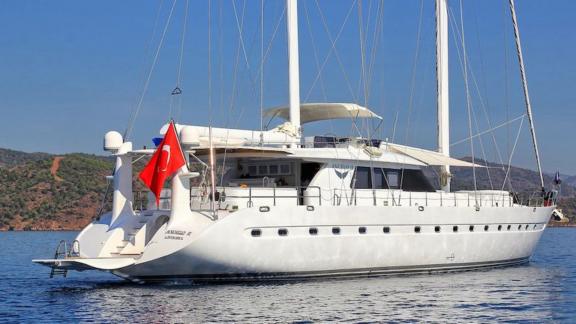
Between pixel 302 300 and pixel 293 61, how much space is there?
8985 millimetres

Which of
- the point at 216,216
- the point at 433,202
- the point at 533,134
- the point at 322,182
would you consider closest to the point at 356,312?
the point at 216,216

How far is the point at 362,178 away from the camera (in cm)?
2542

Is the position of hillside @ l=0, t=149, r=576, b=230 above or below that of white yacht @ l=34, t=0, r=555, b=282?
above

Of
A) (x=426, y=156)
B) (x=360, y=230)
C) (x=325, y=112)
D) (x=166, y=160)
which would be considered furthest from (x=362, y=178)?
(x=166, y=160)

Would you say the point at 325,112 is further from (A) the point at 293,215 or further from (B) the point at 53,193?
(B) the point at 53,193

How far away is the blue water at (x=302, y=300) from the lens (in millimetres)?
17391

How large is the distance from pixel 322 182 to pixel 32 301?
8477 millimetres

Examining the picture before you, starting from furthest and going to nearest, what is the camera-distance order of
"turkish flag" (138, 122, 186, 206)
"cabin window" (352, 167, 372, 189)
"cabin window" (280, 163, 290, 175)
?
"cabin window" (352, 167, 372, 189) → "cabin window" (280, 163, 290, 175) → "turkish flag" (138, 122, 186, 206)

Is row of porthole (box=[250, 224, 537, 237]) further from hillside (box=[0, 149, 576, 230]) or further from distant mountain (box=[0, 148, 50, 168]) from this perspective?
distant mountain (box=[0, 148, 50, 168])

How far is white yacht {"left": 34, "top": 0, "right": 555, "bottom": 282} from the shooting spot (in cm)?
2128

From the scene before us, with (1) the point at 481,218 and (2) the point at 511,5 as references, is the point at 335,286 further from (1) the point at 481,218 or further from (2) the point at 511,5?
(2) the point at 511,5

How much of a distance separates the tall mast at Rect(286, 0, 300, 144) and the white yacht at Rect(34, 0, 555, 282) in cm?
4

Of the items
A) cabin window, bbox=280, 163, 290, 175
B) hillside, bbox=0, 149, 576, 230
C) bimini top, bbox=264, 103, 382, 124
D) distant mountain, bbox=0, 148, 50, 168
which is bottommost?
cabin window, bbox=280, 163, 290, 175

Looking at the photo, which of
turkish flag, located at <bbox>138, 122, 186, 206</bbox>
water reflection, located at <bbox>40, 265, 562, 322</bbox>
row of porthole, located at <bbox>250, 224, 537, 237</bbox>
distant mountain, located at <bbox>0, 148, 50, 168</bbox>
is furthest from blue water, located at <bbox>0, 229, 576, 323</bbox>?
distant mountain, located at <bbox>0, 148, 50, 168</bbox>
